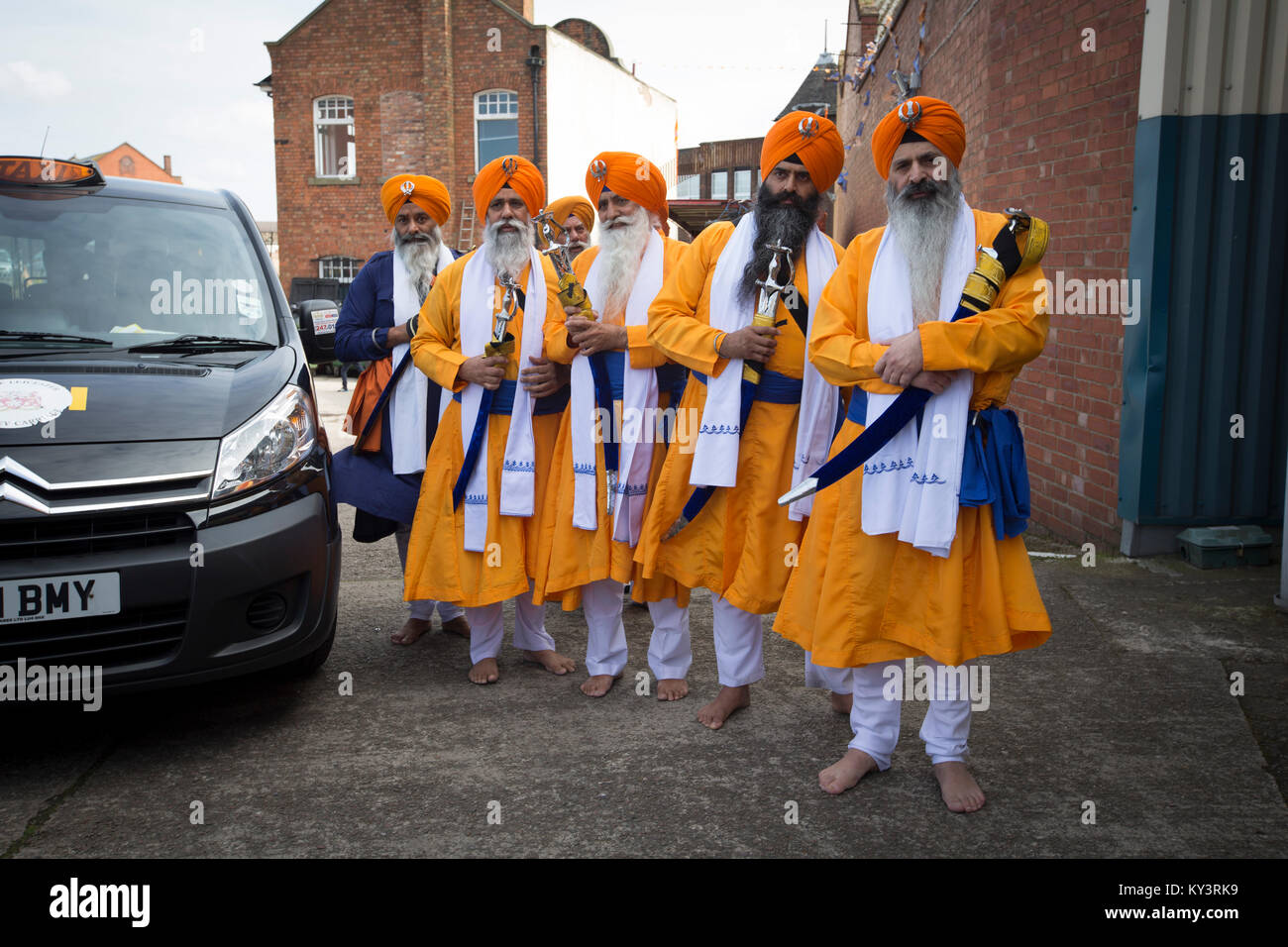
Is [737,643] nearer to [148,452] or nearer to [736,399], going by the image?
[736,399]

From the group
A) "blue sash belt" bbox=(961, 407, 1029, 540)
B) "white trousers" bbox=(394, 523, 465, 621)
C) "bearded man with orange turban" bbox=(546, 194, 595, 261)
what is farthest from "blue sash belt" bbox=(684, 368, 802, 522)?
"bearded man with orange turban" bbox=(546, 194, 595, 261)

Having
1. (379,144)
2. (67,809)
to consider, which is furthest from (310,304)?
(379,144)

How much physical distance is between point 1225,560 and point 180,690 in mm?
4926

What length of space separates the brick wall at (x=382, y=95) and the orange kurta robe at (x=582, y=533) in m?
20.9

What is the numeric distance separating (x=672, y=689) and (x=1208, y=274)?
11.9ft

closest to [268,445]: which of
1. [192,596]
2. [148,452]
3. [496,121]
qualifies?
[148,452]

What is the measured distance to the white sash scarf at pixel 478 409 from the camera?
13.7 feet

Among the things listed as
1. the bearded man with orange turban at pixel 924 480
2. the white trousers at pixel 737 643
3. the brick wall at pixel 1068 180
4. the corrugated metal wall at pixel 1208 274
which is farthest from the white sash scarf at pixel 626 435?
the brick wall at pixel 1068 180

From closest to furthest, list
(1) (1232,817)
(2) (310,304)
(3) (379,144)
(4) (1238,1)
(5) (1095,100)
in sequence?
(1) (1232,817) → (2) (310,304) → (4) (1238,1) → (5) (1095,100) → (3) (379,144)

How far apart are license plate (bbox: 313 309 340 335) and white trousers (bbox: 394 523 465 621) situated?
90cm

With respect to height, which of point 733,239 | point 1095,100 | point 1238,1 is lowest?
point 733,239

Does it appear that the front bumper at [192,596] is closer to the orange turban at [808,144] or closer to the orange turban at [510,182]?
the orange turban at [510,182]

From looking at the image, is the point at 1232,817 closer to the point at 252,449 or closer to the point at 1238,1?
the point at 252,449

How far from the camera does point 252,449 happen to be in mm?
3436
